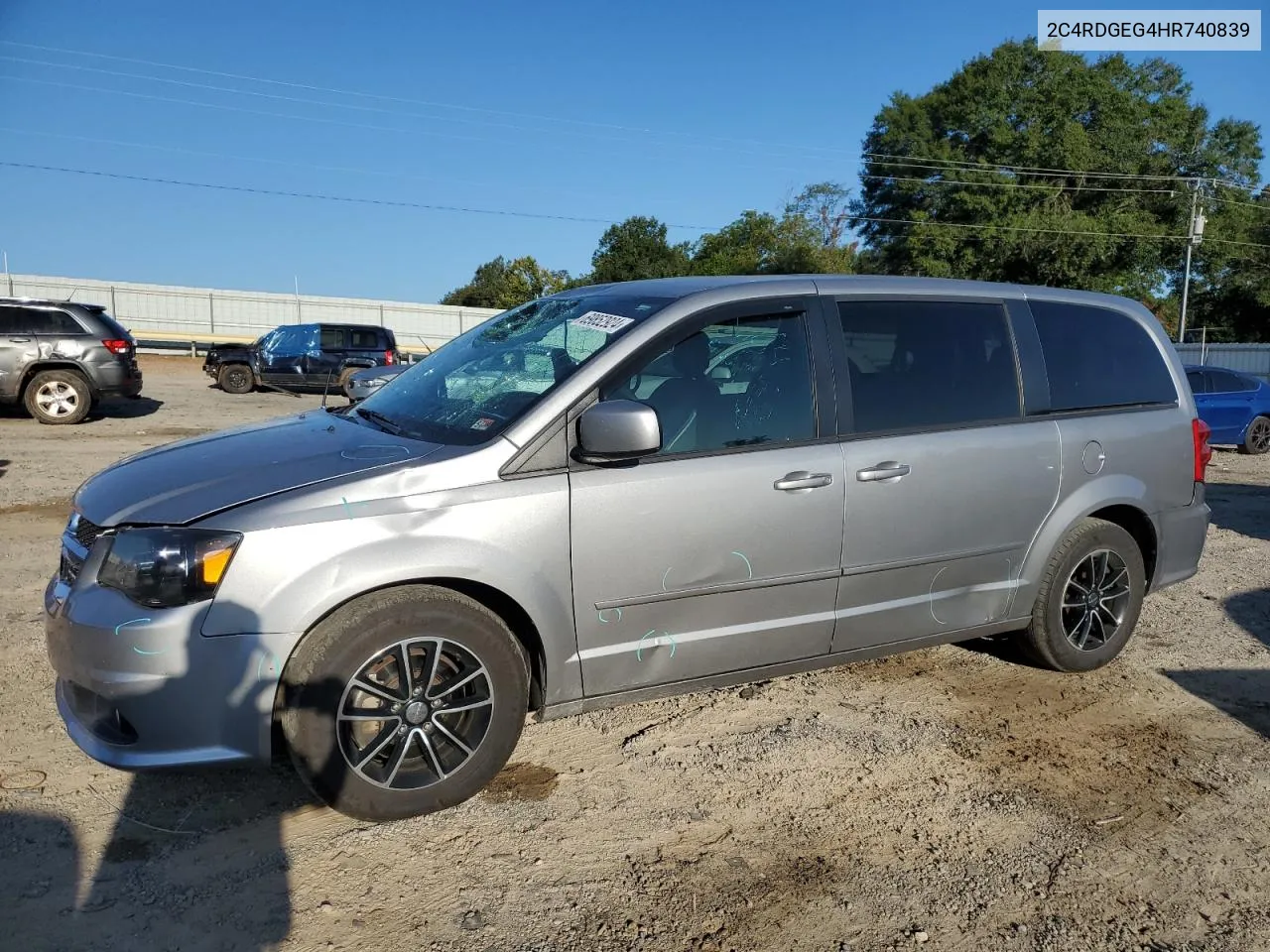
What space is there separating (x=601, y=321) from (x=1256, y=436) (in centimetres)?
1451

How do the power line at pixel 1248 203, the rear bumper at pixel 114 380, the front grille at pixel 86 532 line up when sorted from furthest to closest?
1. the power line at pixel 1248 203
2. the rear bumper at pixel 114 380
3. the front grille at pixel 86 532

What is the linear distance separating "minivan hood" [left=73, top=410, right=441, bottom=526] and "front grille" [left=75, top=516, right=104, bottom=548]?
3 cm

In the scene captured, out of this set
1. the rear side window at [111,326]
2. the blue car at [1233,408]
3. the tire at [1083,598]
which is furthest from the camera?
the blue car at [1233,408]

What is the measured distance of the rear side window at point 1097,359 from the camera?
4461 mm

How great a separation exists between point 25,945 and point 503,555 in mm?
1657

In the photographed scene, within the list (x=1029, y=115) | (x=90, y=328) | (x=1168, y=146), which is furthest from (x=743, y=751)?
(x=1168, y=146)

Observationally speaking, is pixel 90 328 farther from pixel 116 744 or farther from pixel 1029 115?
pixel 1029 115

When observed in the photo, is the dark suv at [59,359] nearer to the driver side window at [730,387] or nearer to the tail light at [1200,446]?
the driver side window at [730,387]

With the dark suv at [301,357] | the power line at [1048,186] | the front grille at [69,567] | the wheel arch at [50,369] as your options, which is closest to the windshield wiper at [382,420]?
the front grille at [69,567]

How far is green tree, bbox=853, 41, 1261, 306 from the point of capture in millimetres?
41312

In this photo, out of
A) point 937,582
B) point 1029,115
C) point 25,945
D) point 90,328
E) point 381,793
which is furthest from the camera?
point 1029,115

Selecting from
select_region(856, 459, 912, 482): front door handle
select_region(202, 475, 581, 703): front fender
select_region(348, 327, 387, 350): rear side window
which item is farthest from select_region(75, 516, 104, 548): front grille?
select_region(348, 327, 387, 350): rear side window

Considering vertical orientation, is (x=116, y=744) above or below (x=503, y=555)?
below

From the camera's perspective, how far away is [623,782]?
3484mm
